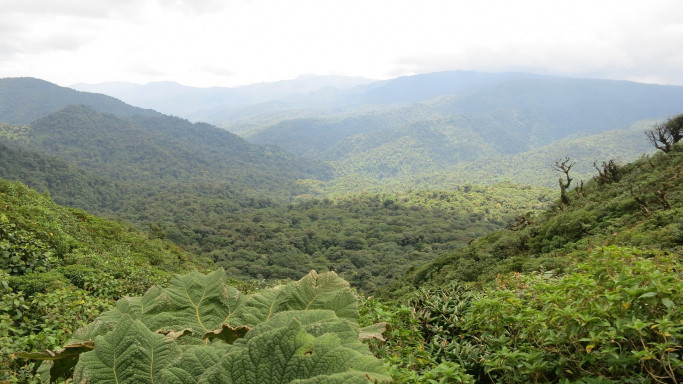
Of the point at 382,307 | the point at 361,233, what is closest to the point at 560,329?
the point at 382,307

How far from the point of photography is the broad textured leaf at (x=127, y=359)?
54.5 inches

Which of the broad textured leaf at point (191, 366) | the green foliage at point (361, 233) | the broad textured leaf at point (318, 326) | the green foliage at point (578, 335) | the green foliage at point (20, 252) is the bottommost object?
the green foliage at point (361, 233)

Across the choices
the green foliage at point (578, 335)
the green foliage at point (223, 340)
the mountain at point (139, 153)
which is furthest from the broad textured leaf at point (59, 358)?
the mountain at point (139, 153)

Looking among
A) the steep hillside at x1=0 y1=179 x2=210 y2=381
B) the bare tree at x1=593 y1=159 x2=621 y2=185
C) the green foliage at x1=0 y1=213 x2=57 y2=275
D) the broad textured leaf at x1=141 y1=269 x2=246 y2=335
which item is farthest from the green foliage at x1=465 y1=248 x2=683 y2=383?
the bare tree at x1=593 y1=159 x2=621 y2=185

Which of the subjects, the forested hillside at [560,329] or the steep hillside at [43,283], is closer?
the forested hillside at [560,329]

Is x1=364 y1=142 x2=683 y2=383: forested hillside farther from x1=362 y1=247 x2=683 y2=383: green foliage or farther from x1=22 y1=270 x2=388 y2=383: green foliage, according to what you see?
x1=22 y1=270 x2=388 y2=383: green foliage

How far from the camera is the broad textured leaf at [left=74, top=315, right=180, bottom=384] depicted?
1.38 meters

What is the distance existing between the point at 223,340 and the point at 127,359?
37 cm

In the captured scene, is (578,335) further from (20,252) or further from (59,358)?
(20,252)

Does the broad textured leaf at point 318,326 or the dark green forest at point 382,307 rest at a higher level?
the broad textured leaf at point 318,326

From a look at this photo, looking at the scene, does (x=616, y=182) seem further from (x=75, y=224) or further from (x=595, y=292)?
(x=75, y=224)

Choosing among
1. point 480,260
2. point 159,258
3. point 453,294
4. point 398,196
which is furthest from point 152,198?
point 453,294

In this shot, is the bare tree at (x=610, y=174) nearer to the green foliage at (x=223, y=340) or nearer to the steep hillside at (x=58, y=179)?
the green foliage at (x=223, y=340)

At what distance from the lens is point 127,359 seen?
1.42 m
